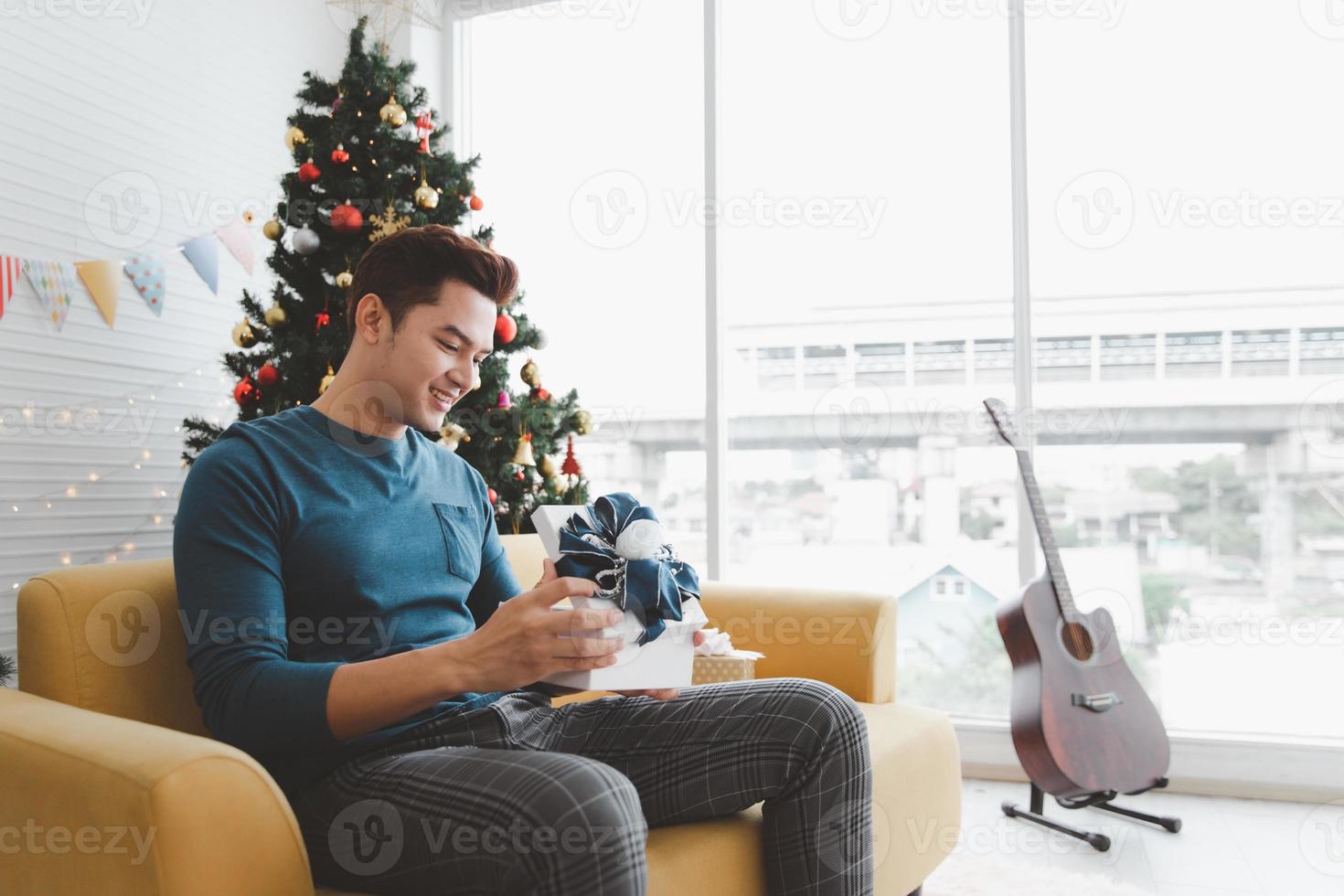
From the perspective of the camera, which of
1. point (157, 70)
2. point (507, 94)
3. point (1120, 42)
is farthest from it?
point (507, 94)

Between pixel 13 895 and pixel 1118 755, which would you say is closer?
pixel 13 895

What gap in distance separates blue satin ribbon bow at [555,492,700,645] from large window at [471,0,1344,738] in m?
1.98

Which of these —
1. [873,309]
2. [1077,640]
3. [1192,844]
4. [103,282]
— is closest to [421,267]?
[103,282]

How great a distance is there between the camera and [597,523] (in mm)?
1137

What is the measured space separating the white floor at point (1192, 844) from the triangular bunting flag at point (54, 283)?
2.42 meters

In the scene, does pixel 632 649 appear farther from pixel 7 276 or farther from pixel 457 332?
pixel 7 276

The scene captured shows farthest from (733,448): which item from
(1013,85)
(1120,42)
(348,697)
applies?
(348,697)

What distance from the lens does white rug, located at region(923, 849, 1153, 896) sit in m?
1.99

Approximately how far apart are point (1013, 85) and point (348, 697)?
8.77 ft

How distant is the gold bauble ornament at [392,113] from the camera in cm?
258

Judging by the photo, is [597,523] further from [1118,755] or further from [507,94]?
[507,94]

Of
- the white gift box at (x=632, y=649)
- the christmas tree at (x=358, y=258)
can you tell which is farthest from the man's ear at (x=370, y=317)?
the christmas tree at (x=358, y=258)

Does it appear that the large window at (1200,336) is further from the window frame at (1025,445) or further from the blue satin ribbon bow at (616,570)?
the blue satin ribbon bow at (616,570)

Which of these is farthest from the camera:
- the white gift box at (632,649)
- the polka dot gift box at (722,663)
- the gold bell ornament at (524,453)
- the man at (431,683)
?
the gold bell ornament at (524,453)
